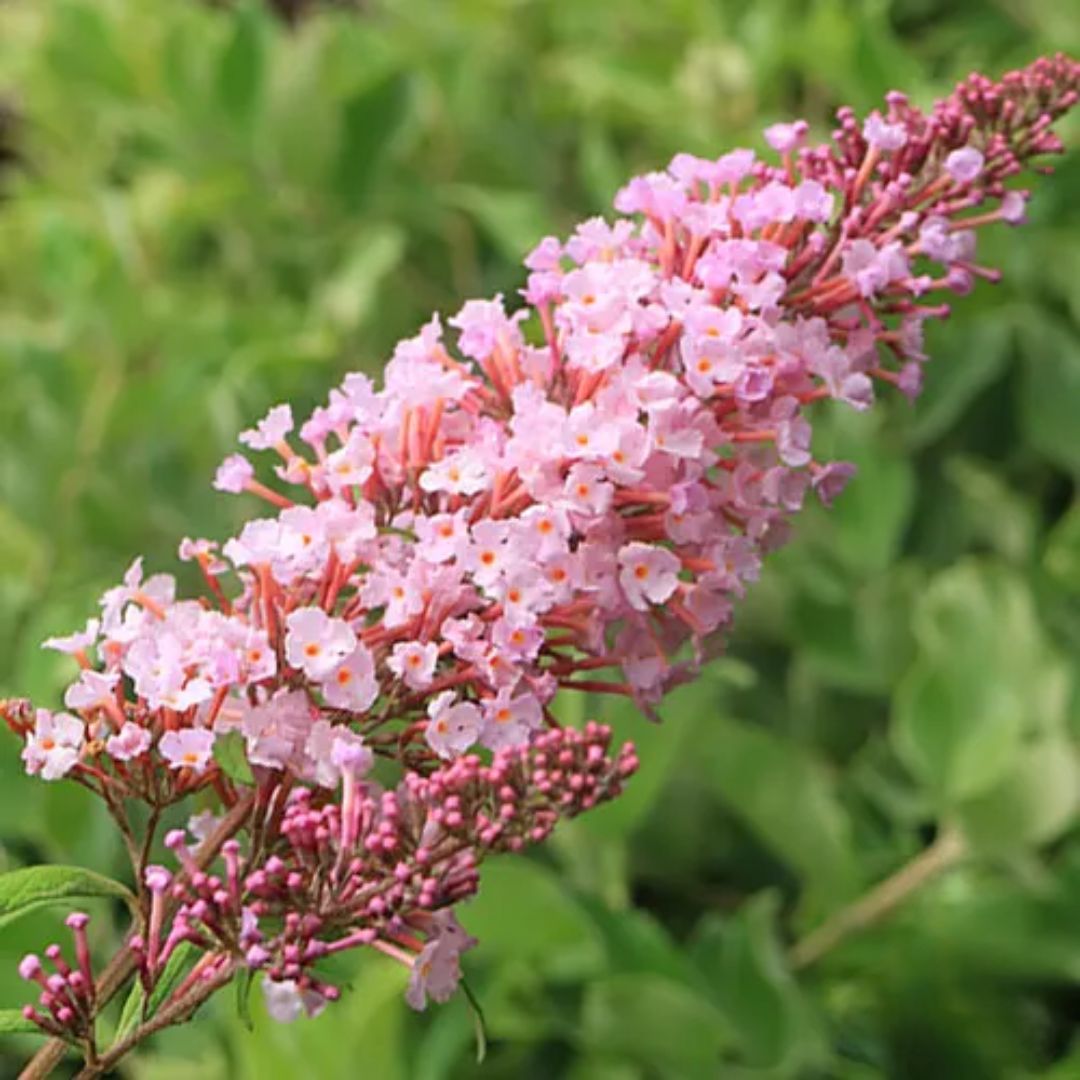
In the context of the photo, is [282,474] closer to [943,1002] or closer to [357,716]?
[357,716]

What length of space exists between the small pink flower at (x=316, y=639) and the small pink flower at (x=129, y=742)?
3cm

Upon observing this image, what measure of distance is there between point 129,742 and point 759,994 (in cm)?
54

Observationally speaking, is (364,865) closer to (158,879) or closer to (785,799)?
(158,879)

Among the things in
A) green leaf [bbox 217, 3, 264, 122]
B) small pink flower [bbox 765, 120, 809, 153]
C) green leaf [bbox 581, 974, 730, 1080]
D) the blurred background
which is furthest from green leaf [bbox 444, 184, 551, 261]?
small pink flower [bbox 765, 120, 809, 153]

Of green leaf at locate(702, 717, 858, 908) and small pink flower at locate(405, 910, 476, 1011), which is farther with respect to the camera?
green leaf at locate(702, 717, 858, 908)

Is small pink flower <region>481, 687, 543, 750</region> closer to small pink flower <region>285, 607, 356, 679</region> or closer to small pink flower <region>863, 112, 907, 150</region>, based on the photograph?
small pink flower <region>285, 607, 356, 679</region>

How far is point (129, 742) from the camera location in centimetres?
35

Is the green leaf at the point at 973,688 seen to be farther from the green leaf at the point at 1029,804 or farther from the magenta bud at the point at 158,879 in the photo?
the magenta bud at the point at 158,879

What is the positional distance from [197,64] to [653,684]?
833mm

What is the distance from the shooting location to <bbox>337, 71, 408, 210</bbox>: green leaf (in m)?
1.12

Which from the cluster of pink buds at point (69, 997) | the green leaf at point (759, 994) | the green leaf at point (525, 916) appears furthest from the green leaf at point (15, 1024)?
the green leaf at point (759, 994)

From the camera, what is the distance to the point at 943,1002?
876 mm

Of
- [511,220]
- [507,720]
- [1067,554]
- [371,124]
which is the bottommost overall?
[1067,554]

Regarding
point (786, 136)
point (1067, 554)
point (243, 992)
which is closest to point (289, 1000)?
point (243, 992)
